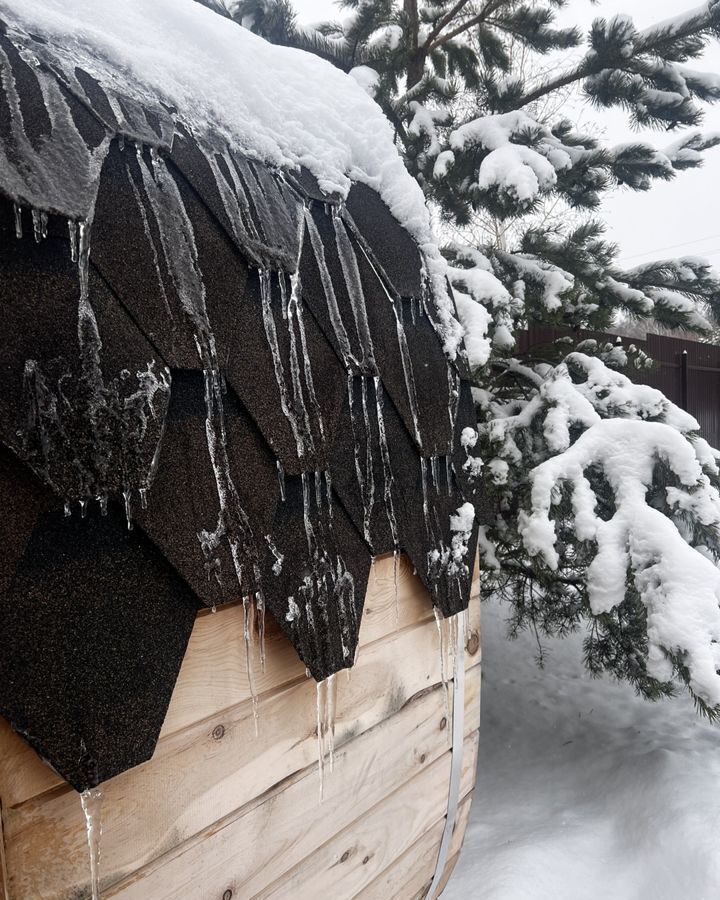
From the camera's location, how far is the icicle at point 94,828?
850 millimetres

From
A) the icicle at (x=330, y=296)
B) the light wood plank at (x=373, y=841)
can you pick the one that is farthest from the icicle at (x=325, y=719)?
the icicle at (x=330, y=296)

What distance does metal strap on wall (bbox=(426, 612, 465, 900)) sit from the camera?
5.69ft

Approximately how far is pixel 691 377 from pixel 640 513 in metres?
7.37

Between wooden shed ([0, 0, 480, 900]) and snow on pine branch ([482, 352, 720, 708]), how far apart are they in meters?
0.61

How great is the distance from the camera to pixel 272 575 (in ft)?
3.56

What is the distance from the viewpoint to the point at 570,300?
292 cm

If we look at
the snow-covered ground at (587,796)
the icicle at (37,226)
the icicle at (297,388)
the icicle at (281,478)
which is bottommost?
the snow-covered ground at (587,796)

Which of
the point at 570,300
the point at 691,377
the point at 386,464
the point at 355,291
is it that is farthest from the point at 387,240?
the point at 691,377

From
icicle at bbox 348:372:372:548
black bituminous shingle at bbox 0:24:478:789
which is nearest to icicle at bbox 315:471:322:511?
black bituminous shingle at bbox 0:24:478:789

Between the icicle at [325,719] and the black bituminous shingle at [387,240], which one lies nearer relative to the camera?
the icicle at [325,719]

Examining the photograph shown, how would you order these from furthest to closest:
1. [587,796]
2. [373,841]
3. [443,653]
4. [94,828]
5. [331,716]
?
[587,796] < [443,653] < [373,841] < [331,716] < [94,828]

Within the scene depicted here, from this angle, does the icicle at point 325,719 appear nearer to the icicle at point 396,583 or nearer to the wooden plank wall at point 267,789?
the wooden plank wall at point 267,789

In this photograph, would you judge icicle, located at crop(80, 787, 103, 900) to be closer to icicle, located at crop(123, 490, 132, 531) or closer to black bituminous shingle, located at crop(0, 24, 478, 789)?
black bituminous shingle, located at crop(0, 24, 478, 789)

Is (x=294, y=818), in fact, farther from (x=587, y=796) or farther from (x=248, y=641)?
(x=587, y=796)
